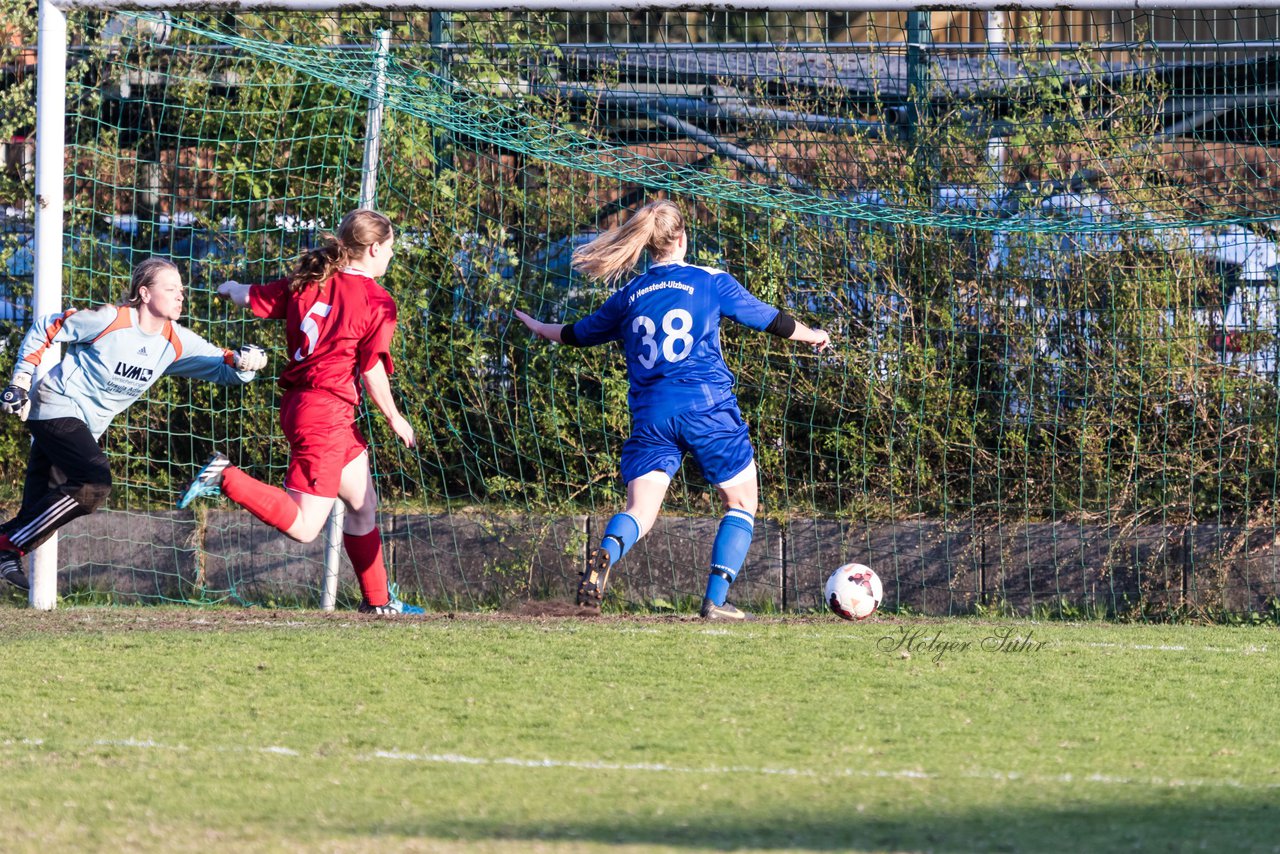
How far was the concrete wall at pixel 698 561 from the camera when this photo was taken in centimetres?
682

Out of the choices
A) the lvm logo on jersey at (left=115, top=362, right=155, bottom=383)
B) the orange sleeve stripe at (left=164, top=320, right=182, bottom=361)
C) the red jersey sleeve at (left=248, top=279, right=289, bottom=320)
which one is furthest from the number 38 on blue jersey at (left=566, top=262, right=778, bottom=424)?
the lvm logo on jersey at (left=115, top=362, right=155, bottom=383)

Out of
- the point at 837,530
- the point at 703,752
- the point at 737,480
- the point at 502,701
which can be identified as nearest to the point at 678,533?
the point at 837,530

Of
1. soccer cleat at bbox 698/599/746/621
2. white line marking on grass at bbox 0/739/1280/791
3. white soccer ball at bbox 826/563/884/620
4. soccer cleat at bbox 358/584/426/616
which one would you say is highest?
white soccer ball at bbox 826/563/884/620

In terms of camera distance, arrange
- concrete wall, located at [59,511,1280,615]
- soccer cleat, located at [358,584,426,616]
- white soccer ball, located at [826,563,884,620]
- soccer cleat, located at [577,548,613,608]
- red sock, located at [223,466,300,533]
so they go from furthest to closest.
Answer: concrete wall, located at [59,511,1280,615], soccer cleat, located at [358,584,426,616], white soccer ball, located at [826,563,884,620], red sock, located at [223,466,300,533], soccer cleat, located at [577,548,613,608]

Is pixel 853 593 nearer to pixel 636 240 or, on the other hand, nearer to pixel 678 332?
pixel 678 332

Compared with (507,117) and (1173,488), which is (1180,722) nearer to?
(1173,488)

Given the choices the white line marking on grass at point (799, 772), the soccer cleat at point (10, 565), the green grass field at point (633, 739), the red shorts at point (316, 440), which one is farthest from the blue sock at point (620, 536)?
the soccer cleat at point (10, 565)

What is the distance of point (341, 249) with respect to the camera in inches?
230

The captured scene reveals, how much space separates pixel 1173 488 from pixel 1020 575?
862 millimetres

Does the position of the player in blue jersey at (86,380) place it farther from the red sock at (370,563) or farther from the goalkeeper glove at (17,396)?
the red sock at (370,563)

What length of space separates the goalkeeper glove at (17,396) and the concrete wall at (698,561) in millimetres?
1789

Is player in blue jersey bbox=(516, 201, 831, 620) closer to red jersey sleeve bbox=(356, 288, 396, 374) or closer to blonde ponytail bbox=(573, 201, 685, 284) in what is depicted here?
blonde ponytail bbox=(573, 201, 685, 284)

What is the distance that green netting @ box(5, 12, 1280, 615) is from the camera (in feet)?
23.3

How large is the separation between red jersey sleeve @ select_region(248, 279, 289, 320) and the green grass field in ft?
4.08
